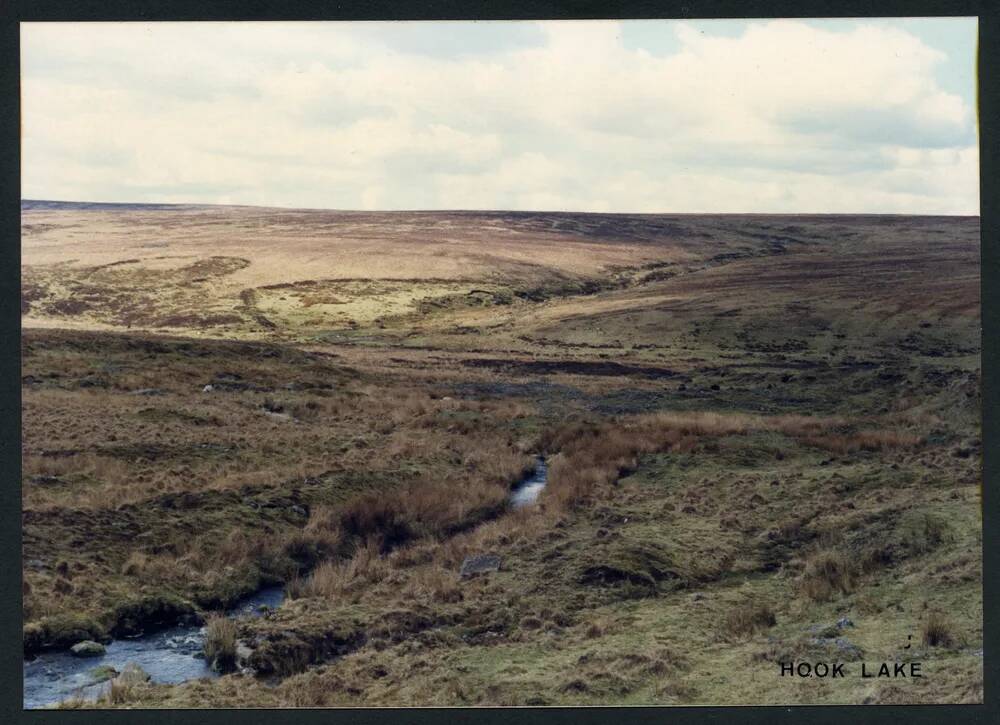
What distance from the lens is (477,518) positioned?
870 inches

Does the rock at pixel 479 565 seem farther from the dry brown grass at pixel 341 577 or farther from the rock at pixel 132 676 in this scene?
the rock at pixel 132 676

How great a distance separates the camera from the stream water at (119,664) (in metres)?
13.0

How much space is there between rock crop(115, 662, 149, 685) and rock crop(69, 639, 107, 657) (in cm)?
107

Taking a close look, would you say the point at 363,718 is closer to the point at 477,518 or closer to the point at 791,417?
→ the point at 477,518

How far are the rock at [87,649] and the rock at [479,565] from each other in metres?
6.45

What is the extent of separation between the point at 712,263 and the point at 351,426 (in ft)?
277

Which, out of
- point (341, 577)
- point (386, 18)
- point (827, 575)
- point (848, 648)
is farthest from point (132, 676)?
point (827, 575)

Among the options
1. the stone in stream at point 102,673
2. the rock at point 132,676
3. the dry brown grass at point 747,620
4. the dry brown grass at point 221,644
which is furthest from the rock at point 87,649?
the dry brown grass at point 747,620

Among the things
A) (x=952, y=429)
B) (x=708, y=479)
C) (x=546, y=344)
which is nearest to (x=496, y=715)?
(x=708, y=479)

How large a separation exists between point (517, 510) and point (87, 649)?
1066 centimetres

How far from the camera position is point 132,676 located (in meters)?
13.1

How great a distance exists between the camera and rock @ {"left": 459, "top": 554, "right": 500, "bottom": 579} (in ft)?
57.9

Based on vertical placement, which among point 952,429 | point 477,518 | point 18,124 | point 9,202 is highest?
point 18,124

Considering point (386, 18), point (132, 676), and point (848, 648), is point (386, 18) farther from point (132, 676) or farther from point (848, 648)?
point (848, 648)
